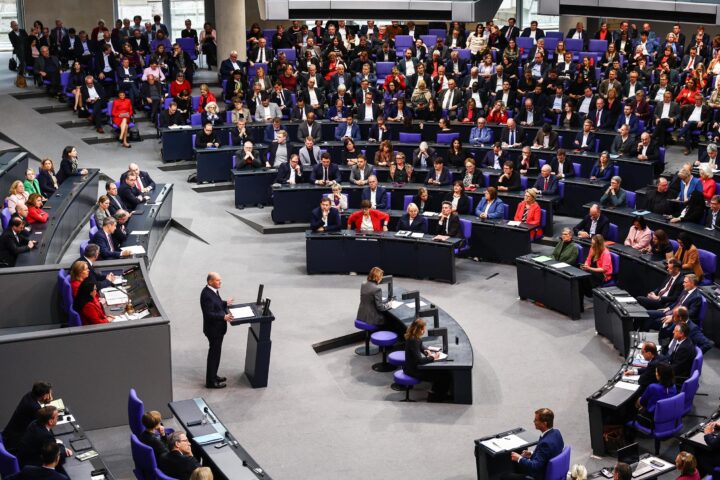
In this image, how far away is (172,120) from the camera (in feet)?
69.9

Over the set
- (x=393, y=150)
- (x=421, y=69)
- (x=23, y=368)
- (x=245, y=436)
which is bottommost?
(x=245, y=436)

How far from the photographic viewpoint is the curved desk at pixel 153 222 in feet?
49.8

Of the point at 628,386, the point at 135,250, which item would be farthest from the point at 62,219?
the point at 628,386

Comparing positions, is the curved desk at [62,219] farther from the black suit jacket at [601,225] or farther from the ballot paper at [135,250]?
the black suit jacket at [601,225]

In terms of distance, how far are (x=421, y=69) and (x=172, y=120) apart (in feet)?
18.4

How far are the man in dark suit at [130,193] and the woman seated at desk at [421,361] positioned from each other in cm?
671

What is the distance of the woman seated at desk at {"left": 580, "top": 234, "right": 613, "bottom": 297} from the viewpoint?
14.6m

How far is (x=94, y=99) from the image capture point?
75.2 ft

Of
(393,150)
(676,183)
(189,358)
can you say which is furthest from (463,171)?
(189,358)

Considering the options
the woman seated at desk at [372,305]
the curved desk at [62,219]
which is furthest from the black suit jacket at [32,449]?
the woman seated at desk at [372,305]

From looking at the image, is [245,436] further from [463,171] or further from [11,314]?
[463,171]

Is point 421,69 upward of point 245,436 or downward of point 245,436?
upward

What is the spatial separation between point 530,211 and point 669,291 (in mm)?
3489

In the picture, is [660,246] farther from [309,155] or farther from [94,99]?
[94,99]
